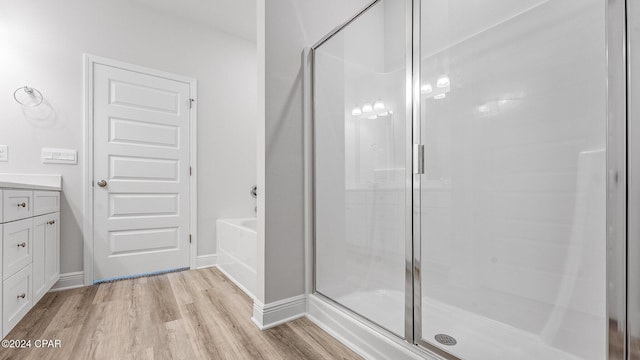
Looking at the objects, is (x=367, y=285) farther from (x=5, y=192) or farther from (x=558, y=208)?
(x=5, y=192)

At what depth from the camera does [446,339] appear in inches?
49.9

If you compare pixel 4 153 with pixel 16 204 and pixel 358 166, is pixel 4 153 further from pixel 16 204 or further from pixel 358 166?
pixel 358 166

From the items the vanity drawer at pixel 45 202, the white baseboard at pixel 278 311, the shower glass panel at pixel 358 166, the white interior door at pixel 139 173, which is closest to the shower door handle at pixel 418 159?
the shower glass panel at pixel 358 166

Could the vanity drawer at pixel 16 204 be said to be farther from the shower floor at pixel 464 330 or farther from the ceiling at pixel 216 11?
the ceiling at pixel 216 11

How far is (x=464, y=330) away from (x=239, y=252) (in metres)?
1.67

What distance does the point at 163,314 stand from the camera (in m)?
1.78

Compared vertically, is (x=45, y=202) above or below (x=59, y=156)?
below

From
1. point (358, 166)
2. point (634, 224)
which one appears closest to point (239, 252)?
point (358, 166)

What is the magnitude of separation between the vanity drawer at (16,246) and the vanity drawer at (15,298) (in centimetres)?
5

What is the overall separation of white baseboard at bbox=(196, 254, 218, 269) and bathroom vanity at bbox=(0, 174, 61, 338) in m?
1.05

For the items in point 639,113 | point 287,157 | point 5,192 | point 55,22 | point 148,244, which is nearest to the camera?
point 639,113

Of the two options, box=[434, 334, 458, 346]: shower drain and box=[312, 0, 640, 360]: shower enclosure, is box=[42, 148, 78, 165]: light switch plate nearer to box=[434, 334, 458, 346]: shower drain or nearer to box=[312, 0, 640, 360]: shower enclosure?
box=[312, 0, 640, 360]: shower enclosure

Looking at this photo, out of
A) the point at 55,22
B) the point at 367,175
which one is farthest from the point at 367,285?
the point at 55,22

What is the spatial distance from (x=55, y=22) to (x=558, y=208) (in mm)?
3766
